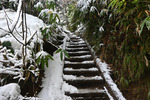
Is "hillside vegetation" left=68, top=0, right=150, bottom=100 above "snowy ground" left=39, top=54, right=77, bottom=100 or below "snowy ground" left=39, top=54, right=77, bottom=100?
above

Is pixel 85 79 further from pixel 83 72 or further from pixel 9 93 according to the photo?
pixel 9 93

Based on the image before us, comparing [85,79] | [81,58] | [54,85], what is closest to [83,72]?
[85,79]

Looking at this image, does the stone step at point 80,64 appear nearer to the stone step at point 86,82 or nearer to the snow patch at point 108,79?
the snow patch at point 108,79

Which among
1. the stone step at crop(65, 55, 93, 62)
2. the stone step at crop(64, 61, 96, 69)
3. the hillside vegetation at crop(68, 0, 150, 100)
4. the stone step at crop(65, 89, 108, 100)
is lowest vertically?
the stone step at crop(65, 89, 108, 100)

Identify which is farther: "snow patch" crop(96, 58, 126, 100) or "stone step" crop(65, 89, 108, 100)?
"stone step" crop(65, 89, 108, 100)

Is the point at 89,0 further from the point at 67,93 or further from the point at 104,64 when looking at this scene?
the point at 67,93

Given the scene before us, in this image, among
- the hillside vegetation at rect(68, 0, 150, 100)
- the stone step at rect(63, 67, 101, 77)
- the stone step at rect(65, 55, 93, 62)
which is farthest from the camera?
the stone step at rect(65, 55, 93, 62)

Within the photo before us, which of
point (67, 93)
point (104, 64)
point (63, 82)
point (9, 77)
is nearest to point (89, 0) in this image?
point (104, 64)

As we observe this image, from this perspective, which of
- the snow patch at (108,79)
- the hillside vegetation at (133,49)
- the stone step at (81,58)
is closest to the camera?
the hillside vegetation at (133,49)

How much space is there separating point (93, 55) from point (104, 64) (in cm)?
49

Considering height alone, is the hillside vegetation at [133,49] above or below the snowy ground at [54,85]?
above

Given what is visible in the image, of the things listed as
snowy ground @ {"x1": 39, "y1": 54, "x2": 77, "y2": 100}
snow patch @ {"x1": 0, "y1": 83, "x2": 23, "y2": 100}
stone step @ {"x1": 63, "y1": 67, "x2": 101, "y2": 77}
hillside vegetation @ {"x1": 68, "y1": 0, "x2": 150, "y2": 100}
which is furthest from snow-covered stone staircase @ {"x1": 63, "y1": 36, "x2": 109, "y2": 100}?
snow patch @ {"x1": 0, "y1": 83, "x2": 23, "y2": 100}

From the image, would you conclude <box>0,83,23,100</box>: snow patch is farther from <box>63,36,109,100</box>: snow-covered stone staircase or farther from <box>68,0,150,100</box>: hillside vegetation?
<box>68,0,150,100</box>: hillside vegetation

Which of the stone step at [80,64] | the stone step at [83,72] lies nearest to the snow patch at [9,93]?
the stone step at [83,72]
